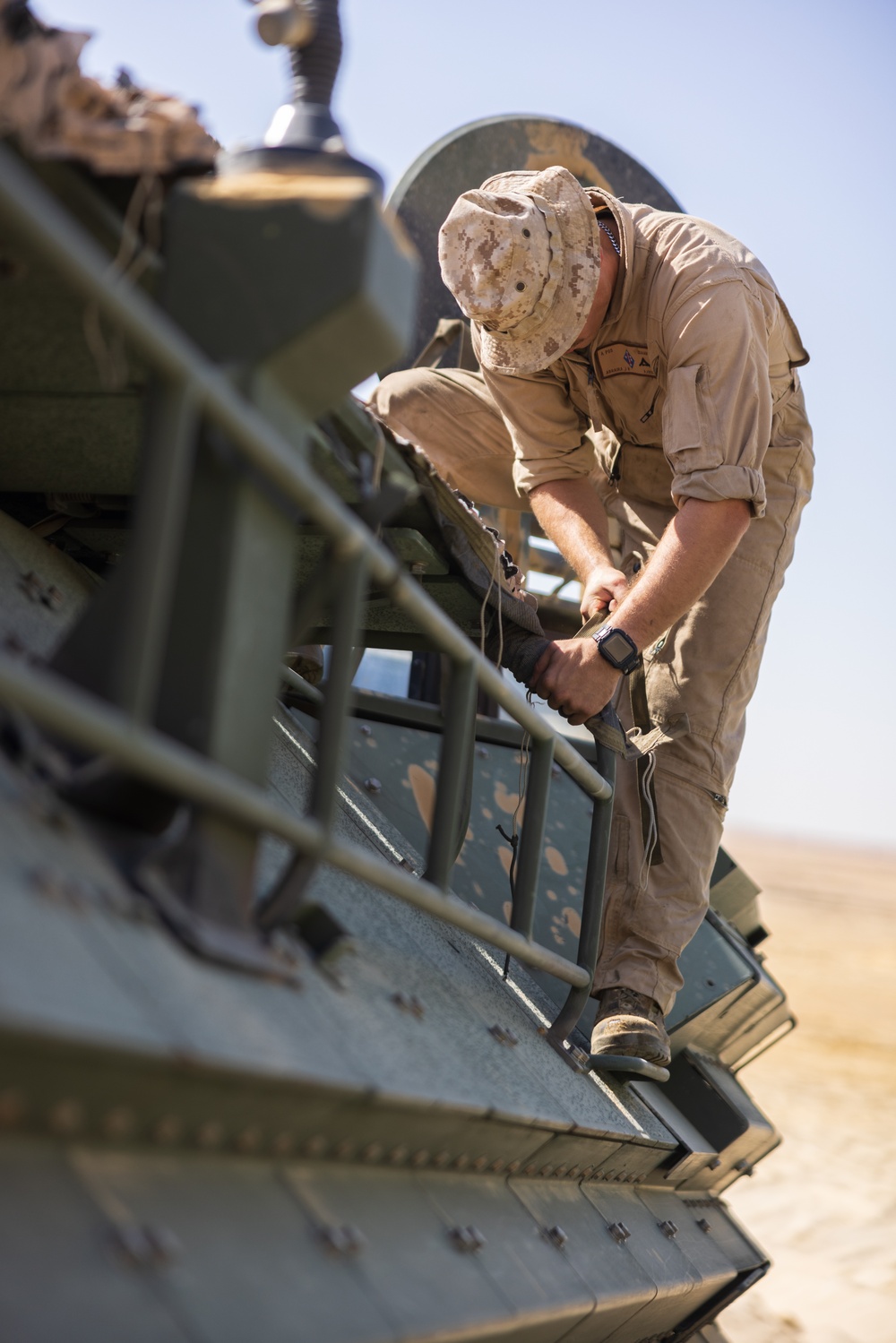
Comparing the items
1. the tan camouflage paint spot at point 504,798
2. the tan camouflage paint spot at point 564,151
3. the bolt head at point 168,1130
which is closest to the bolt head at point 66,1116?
the bolt head at point 168,1130

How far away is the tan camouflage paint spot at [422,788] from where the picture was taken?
4.28 m

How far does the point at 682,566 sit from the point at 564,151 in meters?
3.49

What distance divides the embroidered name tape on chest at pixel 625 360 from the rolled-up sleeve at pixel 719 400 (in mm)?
239

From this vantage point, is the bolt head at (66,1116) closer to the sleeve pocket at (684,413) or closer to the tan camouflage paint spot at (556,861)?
the sleeve pocket at (684,413)

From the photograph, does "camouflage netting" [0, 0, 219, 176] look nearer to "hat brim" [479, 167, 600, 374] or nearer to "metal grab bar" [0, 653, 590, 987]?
"metal grab bar" [0, 653, 590, 987]

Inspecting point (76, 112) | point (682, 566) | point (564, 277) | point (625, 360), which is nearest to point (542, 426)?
point (625, 360)

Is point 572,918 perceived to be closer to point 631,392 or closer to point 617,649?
point 617,649

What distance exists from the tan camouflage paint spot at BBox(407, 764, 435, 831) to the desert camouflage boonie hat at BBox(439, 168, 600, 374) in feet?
4.07

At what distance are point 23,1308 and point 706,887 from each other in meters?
2.89

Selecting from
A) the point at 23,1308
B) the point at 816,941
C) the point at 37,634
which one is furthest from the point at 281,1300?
the point at 816,941

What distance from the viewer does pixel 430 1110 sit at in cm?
217

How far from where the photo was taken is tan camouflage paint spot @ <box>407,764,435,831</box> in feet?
14.0

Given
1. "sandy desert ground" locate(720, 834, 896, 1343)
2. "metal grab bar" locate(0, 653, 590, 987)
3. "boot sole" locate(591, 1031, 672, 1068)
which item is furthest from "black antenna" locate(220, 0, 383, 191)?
"sandy desert ground" locate(720, 834, 896, 1343)

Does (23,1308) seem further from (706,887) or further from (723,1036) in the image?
(723,1036)
